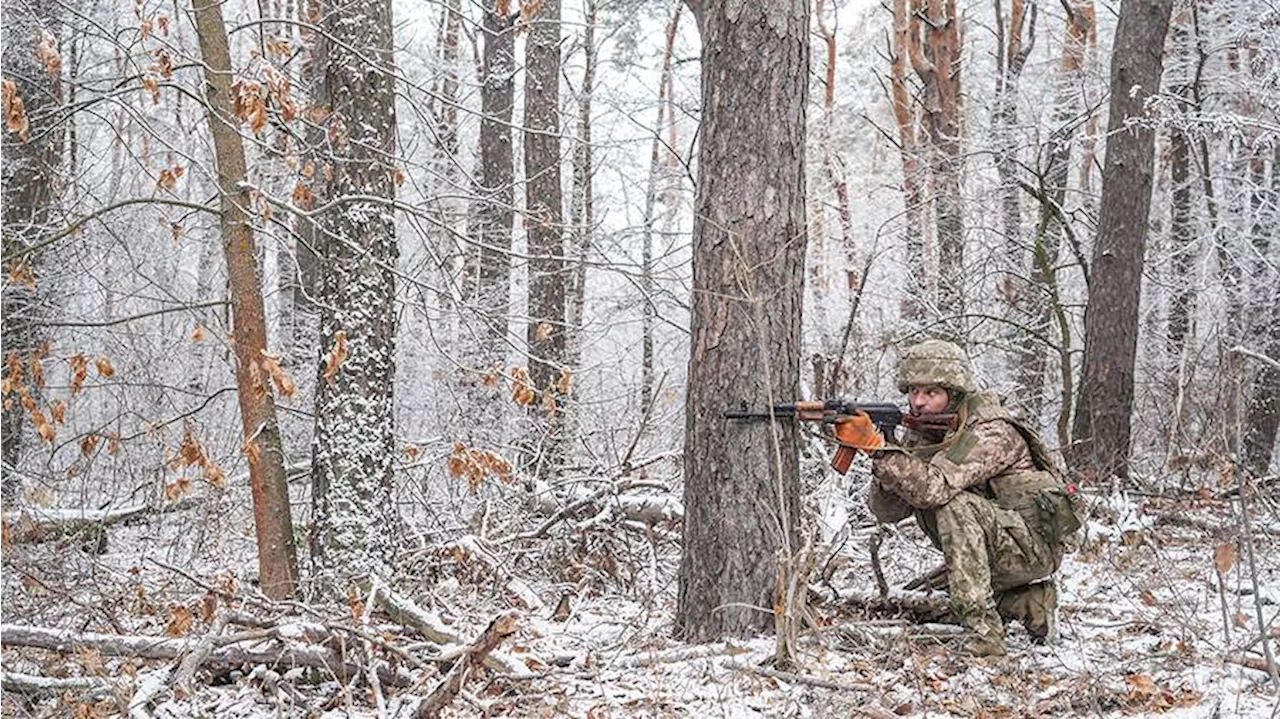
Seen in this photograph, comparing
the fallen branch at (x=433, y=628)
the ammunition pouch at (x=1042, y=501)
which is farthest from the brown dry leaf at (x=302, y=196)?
the ammunition pouch at (x=1042, y=501)

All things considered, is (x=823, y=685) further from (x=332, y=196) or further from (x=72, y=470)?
(x=72, y=470)

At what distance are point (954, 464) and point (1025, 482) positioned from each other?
14.8 inches

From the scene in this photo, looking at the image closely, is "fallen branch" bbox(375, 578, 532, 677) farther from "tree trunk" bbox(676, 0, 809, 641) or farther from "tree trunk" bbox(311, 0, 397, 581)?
"tree trunk" bbox(676, 0, 809, 641)

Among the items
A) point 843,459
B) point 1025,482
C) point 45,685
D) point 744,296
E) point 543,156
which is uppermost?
point 543,156

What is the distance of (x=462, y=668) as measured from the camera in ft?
12.8

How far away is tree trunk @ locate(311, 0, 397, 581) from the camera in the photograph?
19.3 ft

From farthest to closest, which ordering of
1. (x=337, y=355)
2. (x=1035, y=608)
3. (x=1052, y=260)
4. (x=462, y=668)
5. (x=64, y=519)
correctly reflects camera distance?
(x=1052, y=260), (x=64, y=519), (x=337, y=355), (x=1035, y=608), (x=462, y=668)

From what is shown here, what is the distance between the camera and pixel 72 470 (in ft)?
24.3

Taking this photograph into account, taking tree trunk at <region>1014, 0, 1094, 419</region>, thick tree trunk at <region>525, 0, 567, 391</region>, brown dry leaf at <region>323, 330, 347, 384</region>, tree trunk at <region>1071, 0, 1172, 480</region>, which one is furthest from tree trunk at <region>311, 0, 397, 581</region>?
tree trunk at <region>1014, 0, 1094, 419</region>

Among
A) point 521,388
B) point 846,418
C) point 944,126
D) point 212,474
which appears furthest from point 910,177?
point 212,474

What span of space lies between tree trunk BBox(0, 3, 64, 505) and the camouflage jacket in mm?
4438

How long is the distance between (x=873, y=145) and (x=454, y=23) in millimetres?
12980

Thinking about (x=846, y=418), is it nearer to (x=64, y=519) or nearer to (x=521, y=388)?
(x=521, y=388)

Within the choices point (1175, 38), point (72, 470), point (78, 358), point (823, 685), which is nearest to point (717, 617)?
point (823, 685)
